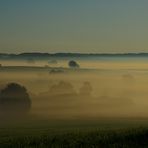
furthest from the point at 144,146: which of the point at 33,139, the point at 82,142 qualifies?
the point at 33,139

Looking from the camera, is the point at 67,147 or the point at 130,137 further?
the point at 130,137

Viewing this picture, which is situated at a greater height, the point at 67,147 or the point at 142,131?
the point at 142,131

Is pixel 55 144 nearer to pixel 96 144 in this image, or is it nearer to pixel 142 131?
pixel 96 144

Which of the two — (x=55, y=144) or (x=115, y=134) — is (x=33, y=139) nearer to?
(x=55, y=144)

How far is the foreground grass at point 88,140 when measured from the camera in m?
31.4

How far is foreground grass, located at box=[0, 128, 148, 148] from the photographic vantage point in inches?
1236

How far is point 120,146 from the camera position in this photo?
31.2 meters

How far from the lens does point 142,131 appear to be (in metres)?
34.1

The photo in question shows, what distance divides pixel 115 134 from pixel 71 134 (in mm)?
2618

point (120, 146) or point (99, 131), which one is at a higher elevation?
point (99, 131)

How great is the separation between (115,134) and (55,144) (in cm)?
420

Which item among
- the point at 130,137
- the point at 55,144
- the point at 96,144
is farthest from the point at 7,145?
the point at 130,137

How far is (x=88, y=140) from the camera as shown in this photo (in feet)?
106

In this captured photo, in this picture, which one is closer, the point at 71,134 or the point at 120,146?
the point at 120,146
